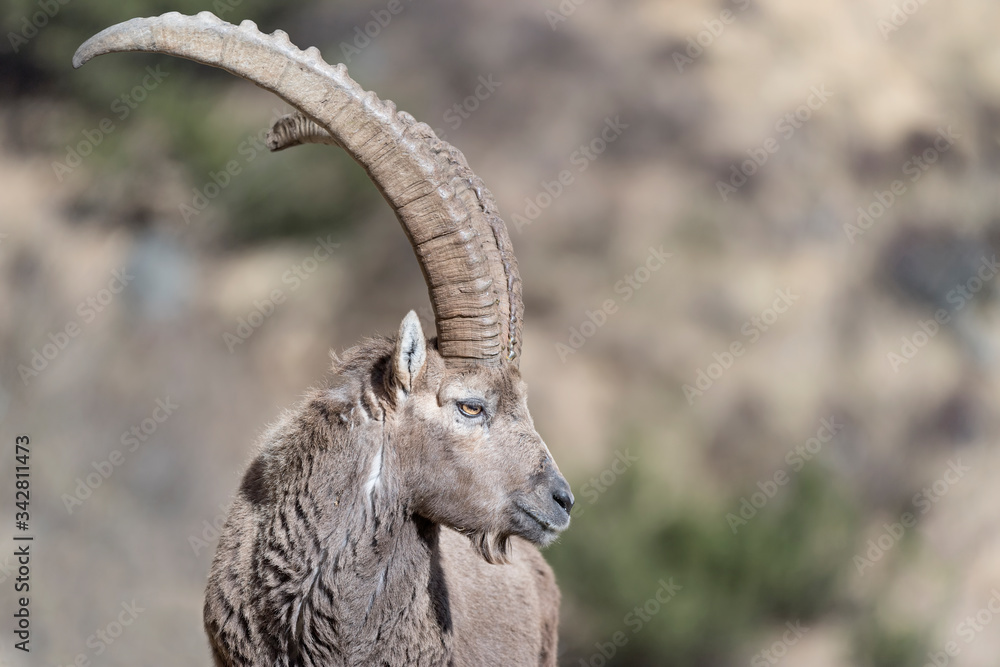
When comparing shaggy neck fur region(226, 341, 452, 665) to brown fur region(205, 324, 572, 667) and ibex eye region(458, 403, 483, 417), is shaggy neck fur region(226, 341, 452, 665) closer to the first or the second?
brown fur region(205, 324, 572, 667)

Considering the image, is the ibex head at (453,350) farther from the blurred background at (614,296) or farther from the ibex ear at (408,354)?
the blurred background at (614,296)

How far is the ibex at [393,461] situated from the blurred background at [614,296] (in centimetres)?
645

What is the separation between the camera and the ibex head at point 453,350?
355 cm

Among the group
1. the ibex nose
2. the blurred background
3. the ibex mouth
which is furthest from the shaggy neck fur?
the blurred background

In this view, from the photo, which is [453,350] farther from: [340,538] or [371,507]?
[340,538]

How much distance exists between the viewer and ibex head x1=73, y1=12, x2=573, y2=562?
3.55 meters

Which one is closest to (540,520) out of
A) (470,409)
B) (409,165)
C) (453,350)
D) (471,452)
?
(471,452)

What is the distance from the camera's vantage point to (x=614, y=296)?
38.3ft

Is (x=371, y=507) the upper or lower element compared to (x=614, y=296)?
lower

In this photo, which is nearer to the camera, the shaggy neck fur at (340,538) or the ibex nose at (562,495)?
the shaggy neck fur at (340,538)

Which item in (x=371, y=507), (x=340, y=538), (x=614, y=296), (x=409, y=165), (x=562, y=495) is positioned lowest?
(x=340, y=538)

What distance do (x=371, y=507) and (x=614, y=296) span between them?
328 inches

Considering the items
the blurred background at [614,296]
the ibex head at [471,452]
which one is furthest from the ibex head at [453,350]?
the blurred background at [614,296]

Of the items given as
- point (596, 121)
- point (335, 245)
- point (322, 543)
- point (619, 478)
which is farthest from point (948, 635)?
point (322, 543)
